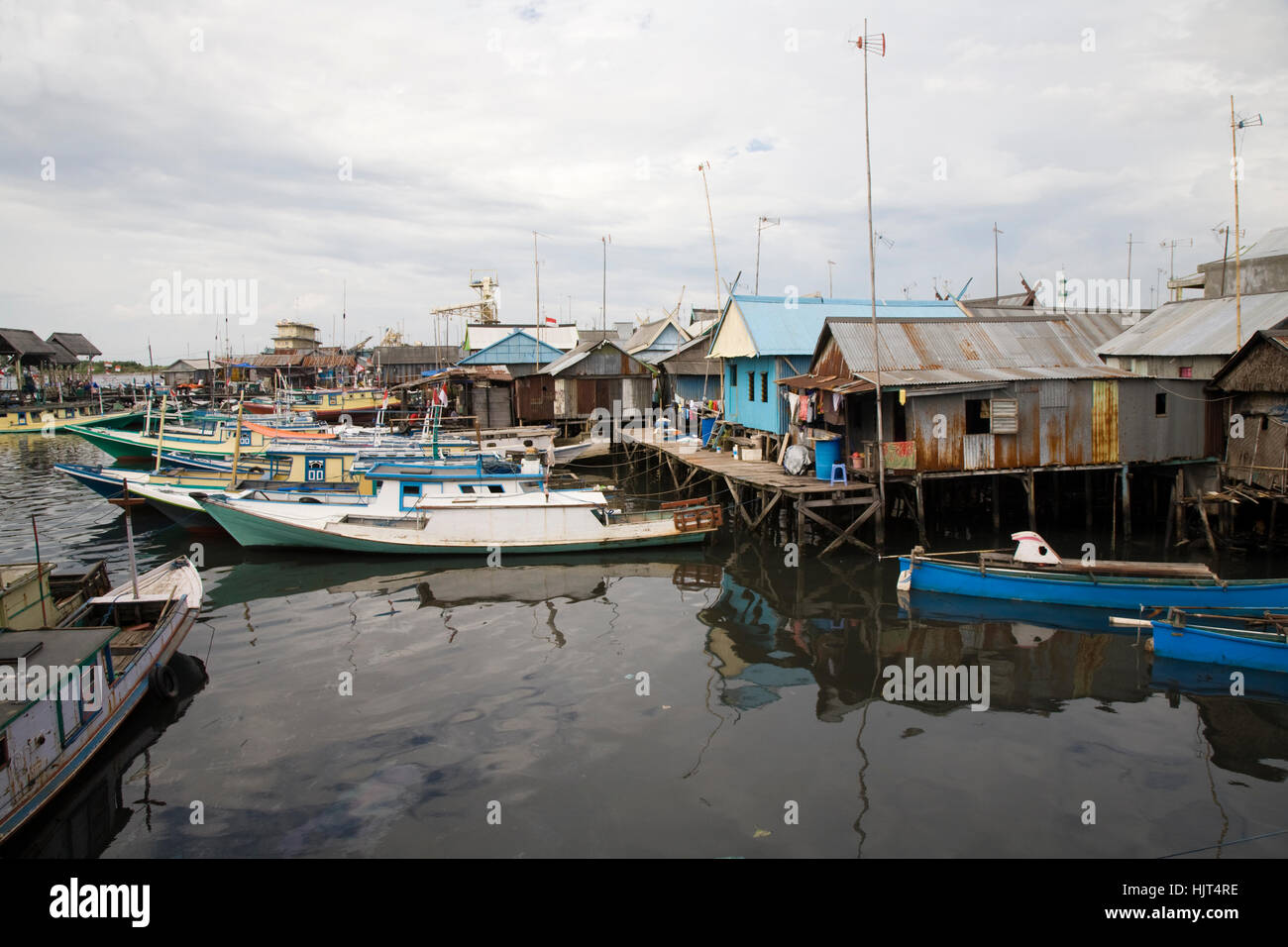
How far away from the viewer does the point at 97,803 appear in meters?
9.62

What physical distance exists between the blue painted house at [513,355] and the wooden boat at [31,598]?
28975mm

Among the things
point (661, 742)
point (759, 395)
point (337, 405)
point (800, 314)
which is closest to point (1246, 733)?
point (661, 742)

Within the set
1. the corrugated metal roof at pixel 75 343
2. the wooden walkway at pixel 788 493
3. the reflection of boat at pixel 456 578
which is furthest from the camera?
the corrugated metal roof at pixel 75 343

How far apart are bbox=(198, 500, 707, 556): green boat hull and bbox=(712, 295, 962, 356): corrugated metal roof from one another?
974cm

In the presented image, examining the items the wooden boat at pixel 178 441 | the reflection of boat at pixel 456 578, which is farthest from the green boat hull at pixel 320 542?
the wooden boat at pixel 178 441

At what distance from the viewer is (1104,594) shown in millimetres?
15602

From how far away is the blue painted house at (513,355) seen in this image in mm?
42062

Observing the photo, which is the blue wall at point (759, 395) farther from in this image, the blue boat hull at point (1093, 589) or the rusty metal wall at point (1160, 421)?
the blue boat hull at point (1093, 589)

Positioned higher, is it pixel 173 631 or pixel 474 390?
pixel 474 390

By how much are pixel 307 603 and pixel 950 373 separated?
17236 mm

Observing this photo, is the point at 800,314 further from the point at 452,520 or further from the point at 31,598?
the point at 31,598

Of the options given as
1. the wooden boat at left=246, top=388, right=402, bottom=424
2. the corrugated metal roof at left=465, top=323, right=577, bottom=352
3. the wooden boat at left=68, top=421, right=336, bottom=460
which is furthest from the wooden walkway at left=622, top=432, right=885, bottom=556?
the wooden boat at left=246, top=388, right=402, bottom=424

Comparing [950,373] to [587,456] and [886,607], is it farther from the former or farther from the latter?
[587,456]
